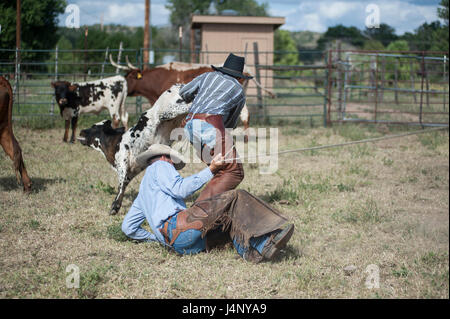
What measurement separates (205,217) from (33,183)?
3801 millimetres

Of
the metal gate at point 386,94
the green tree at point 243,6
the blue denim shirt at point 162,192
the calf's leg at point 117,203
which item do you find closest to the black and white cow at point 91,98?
the calf's leg at point 117,203

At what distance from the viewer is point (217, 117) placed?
15.6 ft

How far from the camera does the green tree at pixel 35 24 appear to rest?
1799cm

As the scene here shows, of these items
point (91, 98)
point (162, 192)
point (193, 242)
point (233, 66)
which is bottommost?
point (193, 242)

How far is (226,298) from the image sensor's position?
3484 mm

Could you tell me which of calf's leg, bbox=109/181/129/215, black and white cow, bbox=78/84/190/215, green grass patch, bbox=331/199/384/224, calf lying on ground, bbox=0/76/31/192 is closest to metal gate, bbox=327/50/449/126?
green grass patch, bbox=331/199/384/224

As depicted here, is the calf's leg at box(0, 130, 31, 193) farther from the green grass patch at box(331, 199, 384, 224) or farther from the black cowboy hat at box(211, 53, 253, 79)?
the green grass patch at box(331, 199, 384, 224)

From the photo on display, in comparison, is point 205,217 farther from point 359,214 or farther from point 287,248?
point 359,214

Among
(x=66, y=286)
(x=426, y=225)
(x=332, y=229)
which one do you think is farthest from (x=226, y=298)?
(x=332, y=229)

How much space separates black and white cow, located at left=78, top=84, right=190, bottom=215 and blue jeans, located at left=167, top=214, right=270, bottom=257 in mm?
1706

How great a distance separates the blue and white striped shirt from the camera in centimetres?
477

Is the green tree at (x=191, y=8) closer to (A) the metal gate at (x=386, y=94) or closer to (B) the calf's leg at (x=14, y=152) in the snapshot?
(A) the metal gate at (x=386, y=94)

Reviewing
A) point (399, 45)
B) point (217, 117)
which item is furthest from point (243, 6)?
point (217, 117)
